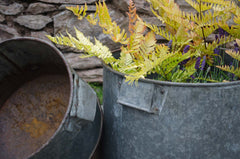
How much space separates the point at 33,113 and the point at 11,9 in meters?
0.77

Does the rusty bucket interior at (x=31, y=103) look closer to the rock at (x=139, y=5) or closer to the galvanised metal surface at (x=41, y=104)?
the galvanised metal surface at (x=41, y=104)

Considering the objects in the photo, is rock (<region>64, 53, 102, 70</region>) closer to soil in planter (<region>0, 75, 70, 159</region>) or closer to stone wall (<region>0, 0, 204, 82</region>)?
stone wall (<region>0, 0, 204, 82</region>)

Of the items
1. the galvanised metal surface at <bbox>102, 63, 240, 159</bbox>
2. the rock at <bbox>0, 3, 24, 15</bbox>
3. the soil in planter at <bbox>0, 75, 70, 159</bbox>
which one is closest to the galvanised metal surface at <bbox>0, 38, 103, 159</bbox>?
the soil in planter at <bbox>0, 75, 70, 159</bbox>

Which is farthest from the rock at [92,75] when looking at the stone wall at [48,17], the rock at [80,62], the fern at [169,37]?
the fern at [169,37]

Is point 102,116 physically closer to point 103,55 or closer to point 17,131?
point 103,55

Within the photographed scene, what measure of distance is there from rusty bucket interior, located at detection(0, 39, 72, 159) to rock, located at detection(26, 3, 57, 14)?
1.82 ft

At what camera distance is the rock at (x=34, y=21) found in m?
1.56

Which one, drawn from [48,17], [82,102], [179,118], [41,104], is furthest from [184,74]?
[48,17]

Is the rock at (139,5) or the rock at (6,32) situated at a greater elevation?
the rock at (139,5)

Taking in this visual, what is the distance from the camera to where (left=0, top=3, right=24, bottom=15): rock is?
152cm

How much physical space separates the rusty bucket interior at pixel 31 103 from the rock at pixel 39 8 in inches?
21.8

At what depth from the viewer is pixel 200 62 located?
831 millimetres

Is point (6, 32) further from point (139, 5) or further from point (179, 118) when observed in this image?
point (179, 118)

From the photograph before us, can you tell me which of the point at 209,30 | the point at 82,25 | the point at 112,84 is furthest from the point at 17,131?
the point at 209,30
